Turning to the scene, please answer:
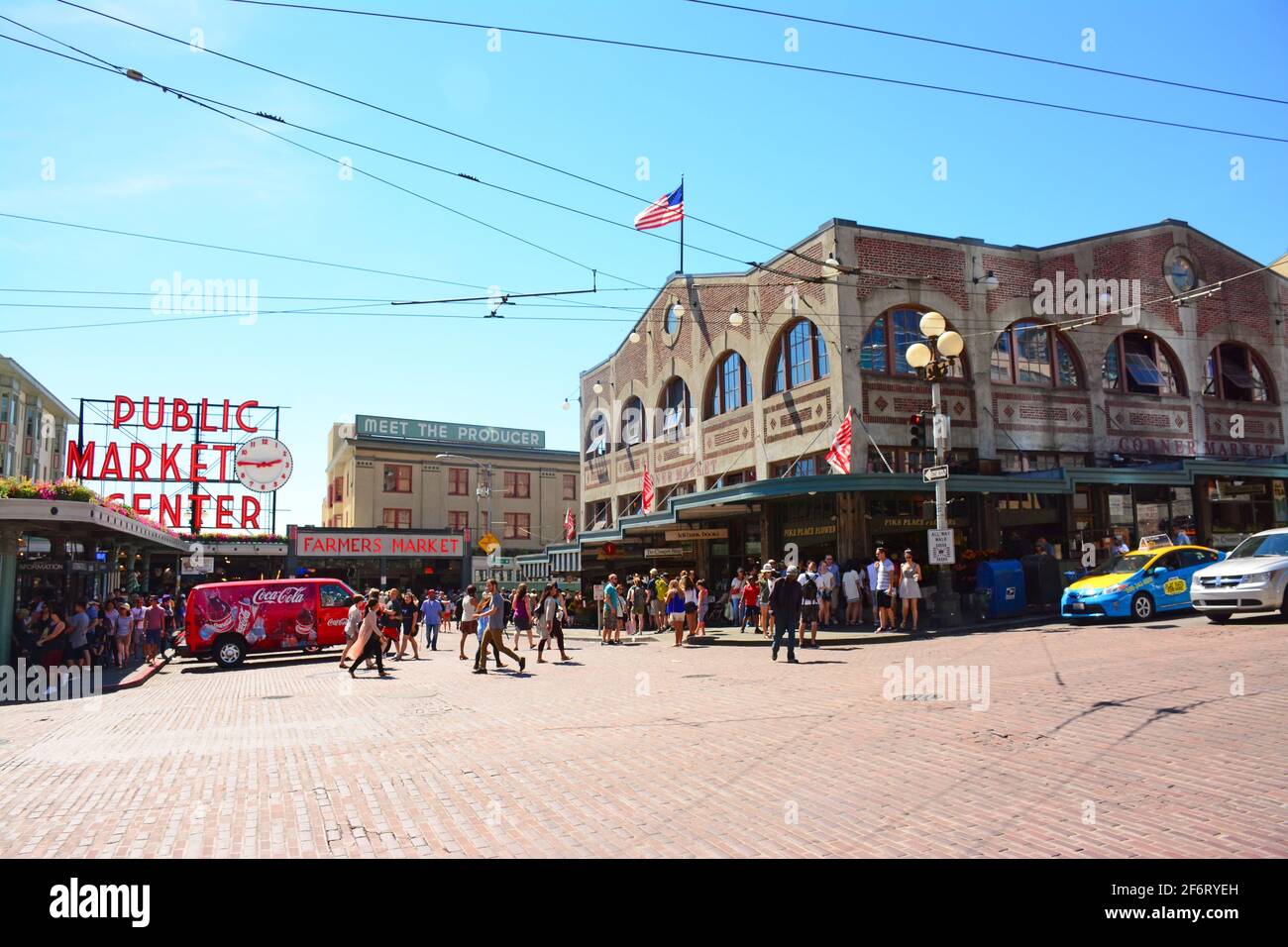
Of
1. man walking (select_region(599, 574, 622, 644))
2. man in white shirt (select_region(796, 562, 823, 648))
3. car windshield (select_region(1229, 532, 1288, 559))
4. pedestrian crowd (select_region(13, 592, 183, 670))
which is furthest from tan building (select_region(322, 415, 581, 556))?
car windshield (select_region(1229, 532, 1288, 559))

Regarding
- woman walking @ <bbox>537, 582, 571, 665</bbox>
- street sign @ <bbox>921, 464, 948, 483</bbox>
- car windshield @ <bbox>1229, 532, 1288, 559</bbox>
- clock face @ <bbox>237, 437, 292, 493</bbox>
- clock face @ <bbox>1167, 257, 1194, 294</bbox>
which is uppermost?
clock face @ <bbox>1167, 257, 1194, 294</bbox>

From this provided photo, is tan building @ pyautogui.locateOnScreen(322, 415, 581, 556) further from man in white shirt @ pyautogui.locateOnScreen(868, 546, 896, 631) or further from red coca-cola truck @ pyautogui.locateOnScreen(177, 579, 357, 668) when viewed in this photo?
man in white shirt @ pyautogui.locateOnScreen(868, 546, 896, 631)

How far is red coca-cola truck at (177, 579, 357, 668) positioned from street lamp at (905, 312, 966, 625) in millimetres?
14759

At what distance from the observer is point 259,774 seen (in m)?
7.71

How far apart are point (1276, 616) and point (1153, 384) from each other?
49.4 feet

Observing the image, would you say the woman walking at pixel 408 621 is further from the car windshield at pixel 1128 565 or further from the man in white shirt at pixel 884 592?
the car windshield at pixel 1128 565

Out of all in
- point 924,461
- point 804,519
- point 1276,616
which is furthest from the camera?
point 804,519

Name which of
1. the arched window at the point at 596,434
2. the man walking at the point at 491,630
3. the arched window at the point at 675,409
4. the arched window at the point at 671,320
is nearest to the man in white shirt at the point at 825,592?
the man walking at the point at 491,630

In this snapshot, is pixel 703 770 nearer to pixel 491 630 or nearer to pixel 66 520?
pixel 491 630

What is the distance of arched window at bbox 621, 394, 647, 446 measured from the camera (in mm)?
37375

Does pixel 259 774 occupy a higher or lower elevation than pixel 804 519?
lower

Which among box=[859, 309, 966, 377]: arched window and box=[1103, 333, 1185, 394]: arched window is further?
box=[1103, 333, 1185, 394]: arched window
